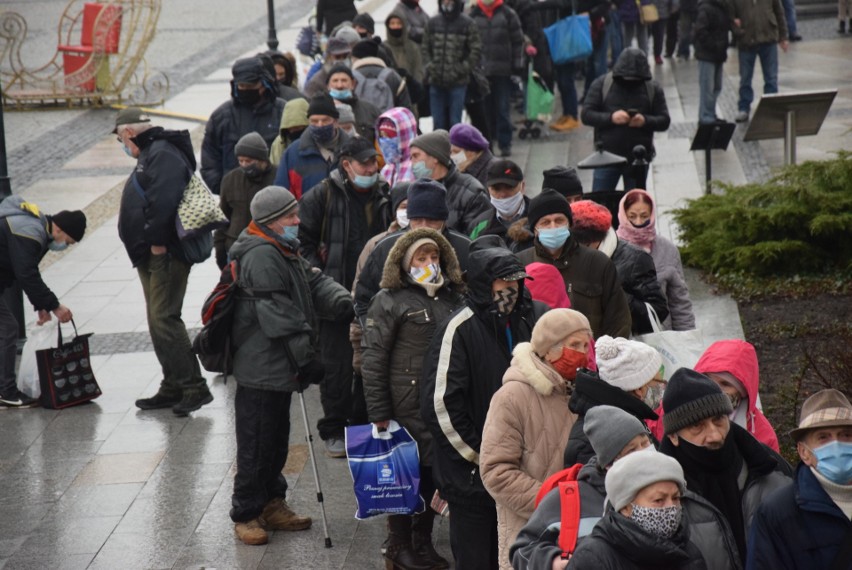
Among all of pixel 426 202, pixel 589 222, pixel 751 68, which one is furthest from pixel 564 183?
pixel 751 68

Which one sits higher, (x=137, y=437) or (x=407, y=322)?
(x=407, y=322)

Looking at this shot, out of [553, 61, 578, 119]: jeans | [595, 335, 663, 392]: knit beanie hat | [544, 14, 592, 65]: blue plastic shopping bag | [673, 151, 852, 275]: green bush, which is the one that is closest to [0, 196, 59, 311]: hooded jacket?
[595, 335, 663, 392]: knit beanie hat

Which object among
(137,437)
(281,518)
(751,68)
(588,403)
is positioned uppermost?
(588,403)

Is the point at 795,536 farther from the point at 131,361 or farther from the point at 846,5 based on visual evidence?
the point at 846,5

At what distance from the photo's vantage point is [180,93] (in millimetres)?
22125

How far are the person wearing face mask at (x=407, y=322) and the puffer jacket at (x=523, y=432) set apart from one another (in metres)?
1.30

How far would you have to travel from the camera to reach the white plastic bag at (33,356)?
1009cm

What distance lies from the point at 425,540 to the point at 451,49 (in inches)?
361

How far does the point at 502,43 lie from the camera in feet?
54.2

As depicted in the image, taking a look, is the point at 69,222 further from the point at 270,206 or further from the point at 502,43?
the point at 502,43

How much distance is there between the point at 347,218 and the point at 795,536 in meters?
5.13

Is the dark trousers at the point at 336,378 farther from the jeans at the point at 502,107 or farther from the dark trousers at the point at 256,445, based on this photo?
the jeans at the point at 502,107

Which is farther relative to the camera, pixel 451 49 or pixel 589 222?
pixel 451 49

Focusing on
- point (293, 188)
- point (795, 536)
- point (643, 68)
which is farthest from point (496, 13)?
point (795, 536)
